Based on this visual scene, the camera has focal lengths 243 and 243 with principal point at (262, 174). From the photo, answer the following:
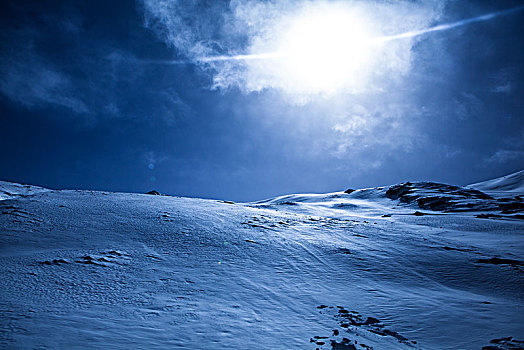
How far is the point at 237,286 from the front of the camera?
12.3 feet

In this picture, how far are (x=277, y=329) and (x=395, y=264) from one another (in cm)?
396

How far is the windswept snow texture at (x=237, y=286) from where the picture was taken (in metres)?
2.39

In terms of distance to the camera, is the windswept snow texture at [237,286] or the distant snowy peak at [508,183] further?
the distant snowy peak at [508,183]

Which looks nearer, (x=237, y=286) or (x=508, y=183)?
(x=237, y=286)

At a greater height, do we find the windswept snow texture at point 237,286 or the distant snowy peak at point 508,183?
the distant snowy peak at point 508,183

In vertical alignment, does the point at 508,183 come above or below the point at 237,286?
above

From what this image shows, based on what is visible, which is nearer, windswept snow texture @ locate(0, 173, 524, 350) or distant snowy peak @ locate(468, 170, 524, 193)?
windswept snow texture @ locate(0, 173, 524, 350)

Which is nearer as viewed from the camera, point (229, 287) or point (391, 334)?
point (391, 334)

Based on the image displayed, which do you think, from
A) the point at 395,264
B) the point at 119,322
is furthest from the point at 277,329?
the point at 395,264

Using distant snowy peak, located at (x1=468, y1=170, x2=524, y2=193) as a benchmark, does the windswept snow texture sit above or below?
below

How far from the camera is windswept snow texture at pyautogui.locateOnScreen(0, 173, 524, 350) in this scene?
7.83ft

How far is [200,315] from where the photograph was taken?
274 centimetres

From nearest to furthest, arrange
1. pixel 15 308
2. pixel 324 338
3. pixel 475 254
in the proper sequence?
pixel 15 308, pixel 324 338, pixel 475 254

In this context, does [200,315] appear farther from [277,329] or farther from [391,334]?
[391,334]
